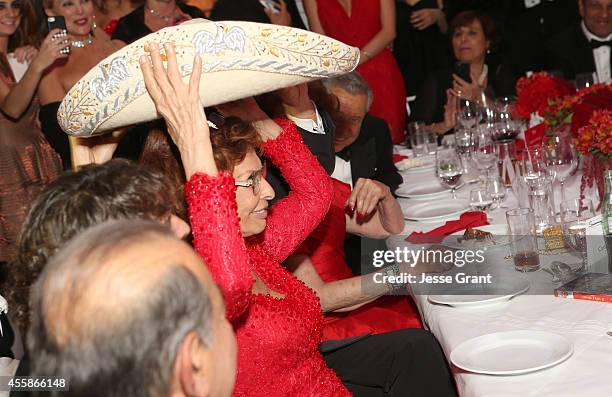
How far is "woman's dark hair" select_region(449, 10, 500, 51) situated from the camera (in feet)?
17.2

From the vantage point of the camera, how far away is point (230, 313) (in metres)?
1.64

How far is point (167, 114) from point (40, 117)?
2.85 meters

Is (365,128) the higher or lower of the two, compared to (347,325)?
higher

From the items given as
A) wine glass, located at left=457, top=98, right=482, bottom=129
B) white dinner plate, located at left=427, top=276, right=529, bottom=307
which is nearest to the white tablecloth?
white dinner plate, located at left=427, top=276, right=529, bottom=307

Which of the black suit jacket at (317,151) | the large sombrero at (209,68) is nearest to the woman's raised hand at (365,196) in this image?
the black suit jacket at (317,151)

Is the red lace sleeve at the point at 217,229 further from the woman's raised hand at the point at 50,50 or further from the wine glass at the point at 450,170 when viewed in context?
the woman's raised hand at the point at 50,50

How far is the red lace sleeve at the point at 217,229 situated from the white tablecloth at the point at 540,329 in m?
0.50

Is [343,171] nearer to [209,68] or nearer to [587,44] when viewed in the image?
[209,68]

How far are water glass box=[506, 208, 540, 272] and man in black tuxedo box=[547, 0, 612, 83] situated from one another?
339cm

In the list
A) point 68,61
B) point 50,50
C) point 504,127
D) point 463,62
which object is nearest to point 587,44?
point 463,62

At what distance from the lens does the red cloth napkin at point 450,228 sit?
101 inches

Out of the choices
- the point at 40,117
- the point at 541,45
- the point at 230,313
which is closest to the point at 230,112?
the point at 230,313

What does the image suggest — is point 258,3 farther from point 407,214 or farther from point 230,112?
point 230,112

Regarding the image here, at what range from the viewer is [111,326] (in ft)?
3.17
